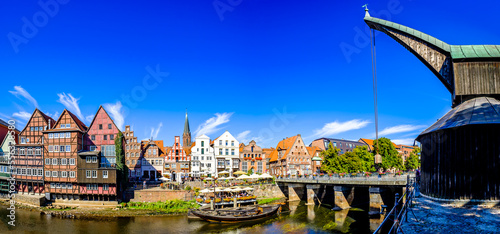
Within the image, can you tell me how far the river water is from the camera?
35.1 metres

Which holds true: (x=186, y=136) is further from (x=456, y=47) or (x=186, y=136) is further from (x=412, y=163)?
(x=456, y=47)

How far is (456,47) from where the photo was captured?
2545 cm

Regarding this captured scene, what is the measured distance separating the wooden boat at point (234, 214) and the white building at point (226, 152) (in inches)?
1089

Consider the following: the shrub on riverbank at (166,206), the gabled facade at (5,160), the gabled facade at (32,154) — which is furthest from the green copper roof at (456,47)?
the gabled facade at (5,160)

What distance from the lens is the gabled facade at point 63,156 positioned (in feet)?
158

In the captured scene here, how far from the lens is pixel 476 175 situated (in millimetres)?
19703

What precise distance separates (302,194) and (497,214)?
136 ft

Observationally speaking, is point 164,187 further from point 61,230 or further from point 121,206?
point 61,230

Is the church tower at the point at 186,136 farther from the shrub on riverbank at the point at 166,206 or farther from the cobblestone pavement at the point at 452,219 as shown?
the cobblestone pavement at the point at 452,219

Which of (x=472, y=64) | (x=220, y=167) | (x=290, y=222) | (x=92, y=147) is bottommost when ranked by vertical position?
(x=290, y=222)

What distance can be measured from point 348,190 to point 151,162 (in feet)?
142

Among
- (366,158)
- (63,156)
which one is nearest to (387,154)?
(366,158)

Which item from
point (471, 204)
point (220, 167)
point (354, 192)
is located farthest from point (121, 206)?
point (471, 204)

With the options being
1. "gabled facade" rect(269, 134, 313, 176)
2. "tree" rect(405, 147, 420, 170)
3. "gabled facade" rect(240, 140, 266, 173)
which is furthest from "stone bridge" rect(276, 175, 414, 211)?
"tree" rect(405, 147, 420, 170)
